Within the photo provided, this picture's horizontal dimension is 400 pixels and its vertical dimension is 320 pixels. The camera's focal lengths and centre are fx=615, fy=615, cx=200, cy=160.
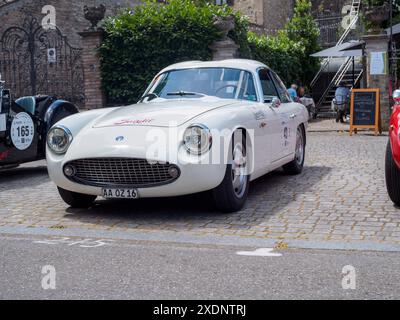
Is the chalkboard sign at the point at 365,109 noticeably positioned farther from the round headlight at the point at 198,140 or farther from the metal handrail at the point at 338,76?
the round headlight at the point at 198,140

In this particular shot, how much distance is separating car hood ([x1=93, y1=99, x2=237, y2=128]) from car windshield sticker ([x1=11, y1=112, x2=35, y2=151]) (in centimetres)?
279

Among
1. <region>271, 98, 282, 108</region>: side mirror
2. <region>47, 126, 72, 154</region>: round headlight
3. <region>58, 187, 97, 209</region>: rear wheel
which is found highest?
<region>271, 98, 282, 108</region>: side mirror

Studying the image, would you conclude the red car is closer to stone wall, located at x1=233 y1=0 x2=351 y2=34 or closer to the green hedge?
the green hedge

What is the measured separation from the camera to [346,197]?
285 inches

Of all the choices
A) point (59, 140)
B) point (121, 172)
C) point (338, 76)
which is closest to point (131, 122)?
point (121, 172)

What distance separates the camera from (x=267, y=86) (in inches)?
320

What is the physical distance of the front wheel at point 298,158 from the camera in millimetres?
8977

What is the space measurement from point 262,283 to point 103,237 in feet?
6.54

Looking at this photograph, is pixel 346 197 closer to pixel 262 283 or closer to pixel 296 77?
pixel 262 283

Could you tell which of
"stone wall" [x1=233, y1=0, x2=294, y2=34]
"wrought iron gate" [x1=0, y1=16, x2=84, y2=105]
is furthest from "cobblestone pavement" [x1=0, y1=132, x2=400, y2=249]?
"stone wall" [x1=233, y1=0, x2=294, y2=34]

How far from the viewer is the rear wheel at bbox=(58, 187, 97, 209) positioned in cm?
679

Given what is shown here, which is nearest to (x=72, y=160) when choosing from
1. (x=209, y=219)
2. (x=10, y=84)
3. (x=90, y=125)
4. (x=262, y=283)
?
(x=90, y=125)

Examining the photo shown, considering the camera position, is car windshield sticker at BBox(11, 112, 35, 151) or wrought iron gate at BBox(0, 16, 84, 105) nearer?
car windshield sticker at BBox(11, 112, 35, 151)
